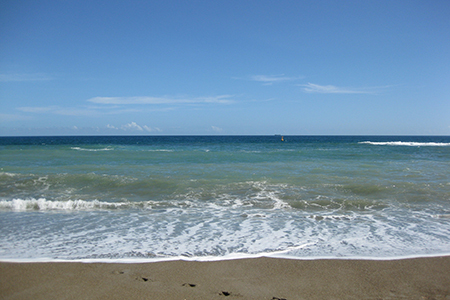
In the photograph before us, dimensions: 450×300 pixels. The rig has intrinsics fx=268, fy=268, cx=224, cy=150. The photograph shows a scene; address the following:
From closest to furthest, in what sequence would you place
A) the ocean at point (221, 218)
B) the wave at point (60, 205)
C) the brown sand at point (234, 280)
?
the brown sand at point (234, 280) < the ocean at point (221, 218) < the wave at point (60, 205)

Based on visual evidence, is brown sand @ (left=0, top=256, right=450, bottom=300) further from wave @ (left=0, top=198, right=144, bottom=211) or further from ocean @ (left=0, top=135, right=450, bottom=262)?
wave @ (left=0, top=198, right=144, bottom=211)

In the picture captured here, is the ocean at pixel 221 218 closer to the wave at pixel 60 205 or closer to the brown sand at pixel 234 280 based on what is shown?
the wave at pixel 60 205

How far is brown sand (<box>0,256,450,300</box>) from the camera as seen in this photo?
2.98m

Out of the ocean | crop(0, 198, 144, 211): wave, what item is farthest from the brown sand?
crop(0, 198, 144, 211): wave

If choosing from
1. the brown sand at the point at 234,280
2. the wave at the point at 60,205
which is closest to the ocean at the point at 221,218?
the wave at the point at 60,205

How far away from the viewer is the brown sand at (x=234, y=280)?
117 inches

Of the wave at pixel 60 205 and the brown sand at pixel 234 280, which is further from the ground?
the brown sand at pixel 234 280

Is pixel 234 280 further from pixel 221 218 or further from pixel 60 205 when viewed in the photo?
pixel 60 205

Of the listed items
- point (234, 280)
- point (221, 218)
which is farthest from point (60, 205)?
point (234, 280)

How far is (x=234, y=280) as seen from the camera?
3289mm

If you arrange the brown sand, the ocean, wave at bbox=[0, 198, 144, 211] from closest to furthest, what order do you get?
the brown sand < the ocean < wave at bbox=[0, 198, 144, 211]

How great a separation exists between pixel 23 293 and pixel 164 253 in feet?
5.64

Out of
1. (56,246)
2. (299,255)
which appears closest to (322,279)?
(299,255)

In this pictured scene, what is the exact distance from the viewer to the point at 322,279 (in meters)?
3.31
